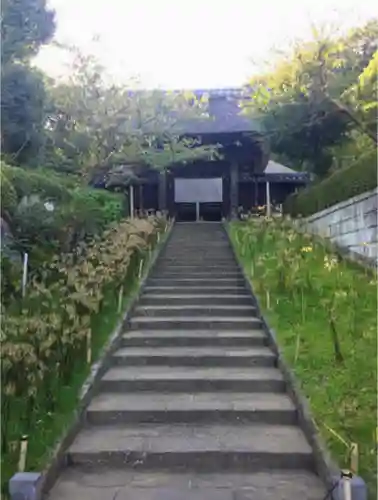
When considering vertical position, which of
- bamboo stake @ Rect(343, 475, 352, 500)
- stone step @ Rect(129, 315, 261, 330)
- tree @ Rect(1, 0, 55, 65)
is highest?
tree @ Rect(1, 0, 55, 65)

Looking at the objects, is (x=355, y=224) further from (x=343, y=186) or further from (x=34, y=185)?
(x=34, y=185)

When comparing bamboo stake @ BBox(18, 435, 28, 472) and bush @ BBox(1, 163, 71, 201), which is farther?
bush @ BBox(1, 163, 71, 201)

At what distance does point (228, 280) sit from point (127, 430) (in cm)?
468

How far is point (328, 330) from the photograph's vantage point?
566 centimetres

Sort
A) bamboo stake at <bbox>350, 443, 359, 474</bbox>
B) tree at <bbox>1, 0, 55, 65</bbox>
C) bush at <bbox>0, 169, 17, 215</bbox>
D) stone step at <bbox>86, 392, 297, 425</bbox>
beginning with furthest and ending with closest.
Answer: tree at <bbox>1, 0, 55, 65</bbox>
bush at <bbox>0, 169, 17, 215</bbox>
stone step at <bbox>86, 392, 297, 425</bbox>
bamboo stake at <bbox>350, 443, 359, 474</bbox>

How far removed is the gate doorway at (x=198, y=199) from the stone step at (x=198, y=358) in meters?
14.1

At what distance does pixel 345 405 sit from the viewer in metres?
4.01

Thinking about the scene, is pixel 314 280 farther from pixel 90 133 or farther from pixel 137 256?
pixel 90 133

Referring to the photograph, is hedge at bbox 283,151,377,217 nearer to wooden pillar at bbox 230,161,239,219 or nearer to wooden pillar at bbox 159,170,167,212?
wooden pillar at bbox 230,161,239,219

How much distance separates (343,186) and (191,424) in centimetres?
676

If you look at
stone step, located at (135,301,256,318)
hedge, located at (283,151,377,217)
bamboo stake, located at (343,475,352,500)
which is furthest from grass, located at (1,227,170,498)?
hedge, located at (283,151,377,217)

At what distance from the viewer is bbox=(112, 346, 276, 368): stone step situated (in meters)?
5.66

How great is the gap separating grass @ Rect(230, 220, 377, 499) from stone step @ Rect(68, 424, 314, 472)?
307 millimetres

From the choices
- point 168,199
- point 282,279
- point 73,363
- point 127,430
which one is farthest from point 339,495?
point 168,199
